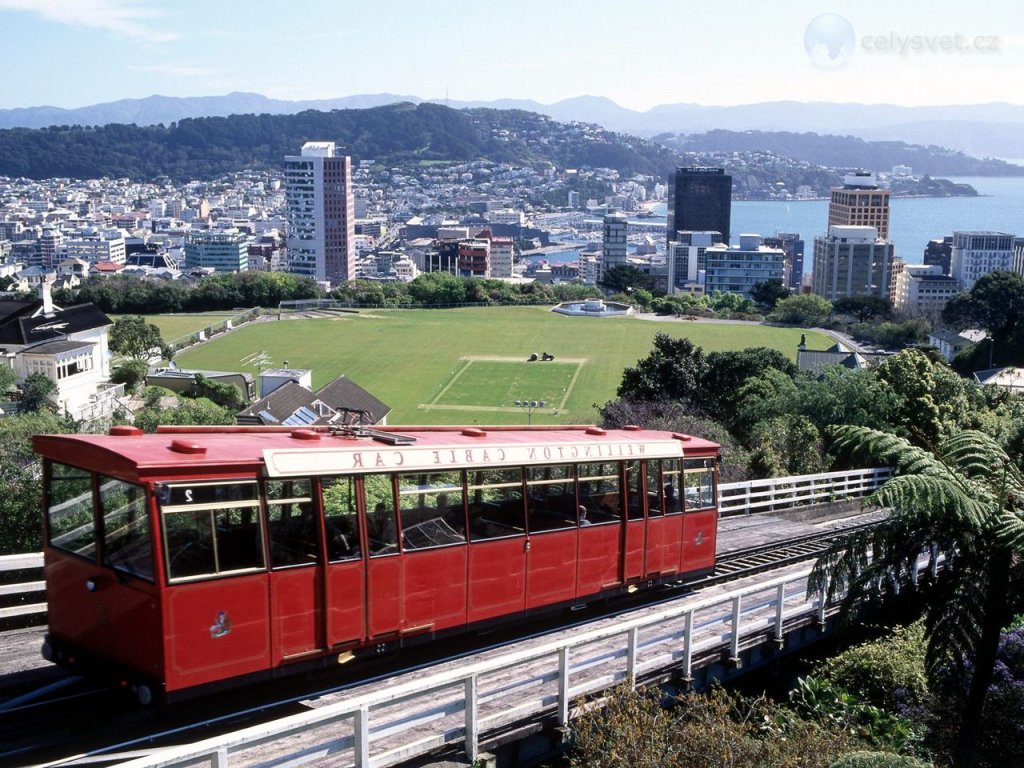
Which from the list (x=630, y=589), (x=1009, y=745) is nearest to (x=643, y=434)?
(x=630, y=589)

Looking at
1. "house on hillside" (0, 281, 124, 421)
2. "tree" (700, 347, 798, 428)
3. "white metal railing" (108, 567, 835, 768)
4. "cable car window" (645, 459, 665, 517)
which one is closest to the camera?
"white metal railing" (108, 567, 835, 768)

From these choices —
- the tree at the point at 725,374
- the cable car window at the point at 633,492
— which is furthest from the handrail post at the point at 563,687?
the tree at the point at 725,374

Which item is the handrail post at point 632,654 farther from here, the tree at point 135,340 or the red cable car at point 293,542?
the tree at point 135,340

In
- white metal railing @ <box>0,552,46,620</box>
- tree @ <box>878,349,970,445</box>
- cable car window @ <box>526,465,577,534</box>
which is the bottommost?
tree @ <box>878,349,970,445</box>

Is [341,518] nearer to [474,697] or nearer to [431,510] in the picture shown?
[431,510]

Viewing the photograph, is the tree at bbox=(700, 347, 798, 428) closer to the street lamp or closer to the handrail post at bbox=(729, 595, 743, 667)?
the street lamp

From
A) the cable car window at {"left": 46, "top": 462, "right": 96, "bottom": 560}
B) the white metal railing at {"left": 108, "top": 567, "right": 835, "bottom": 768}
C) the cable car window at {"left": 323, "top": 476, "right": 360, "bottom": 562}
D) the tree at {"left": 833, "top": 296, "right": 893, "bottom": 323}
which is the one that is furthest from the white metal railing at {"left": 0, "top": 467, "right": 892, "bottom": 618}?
the tree at {"left": 833, "top": 296, "right": 893, "bottom": 323}
